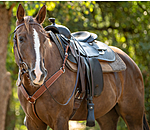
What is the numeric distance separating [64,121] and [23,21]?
1.23m

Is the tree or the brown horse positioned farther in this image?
the tree

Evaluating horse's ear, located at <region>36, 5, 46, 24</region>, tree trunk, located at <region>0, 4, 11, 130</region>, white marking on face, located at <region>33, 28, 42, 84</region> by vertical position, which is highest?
horse's ear, located at <region>36, 5, 46, 24</region>

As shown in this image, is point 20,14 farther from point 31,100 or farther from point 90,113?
point 90,113

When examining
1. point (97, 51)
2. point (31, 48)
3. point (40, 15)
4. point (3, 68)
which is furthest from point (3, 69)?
point (31, 48)

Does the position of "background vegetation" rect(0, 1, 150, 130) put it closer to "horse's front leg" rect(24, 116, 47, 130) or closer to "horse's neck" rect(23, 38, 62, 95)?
"horse's neck" rect(23, 38, 62, 95)

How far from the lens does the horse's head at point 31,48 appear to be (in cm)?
254

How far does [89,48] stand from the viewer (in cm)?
365

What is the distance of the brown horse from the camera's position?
102 inches

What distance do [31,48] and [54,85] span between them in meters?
0.57

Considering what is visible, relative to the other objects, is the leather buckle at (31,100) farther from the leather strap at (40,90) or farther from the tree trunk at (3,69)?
the tree trunk at (3,69)

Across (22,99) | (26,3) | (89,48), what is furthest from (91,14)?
(22,99)

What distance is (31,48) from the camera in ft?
8.48

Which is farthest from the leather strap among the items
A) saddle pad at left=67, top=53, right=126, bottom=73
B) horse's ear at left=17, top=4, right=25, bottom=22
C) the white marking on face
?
saddle pad at left=67, top=53, right=126, bottom=73

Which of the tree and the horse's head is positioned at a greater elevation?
the horse's head
